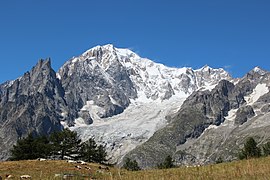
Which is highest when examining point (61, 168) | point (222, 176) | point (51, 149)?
point (51, 149)

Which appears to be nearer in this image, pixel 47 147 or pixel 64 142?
pixel 47 147

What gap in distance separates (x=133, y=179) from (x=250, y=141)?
13156 cm

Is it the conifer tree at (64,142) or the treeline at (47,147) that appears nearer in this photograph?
the treeline at (47,147)

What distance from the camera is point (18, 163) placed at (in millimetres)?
40812

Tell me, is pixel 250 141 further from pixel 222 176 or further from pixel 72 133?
pixel 222 176

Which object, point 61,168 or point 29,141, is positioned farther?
point 29,141

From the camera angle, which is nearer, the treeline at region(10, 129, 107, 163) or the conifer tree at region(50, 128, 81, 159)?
the treeline at region(10, 129, 107, 163)

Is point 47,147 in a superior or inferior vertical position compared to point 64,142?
inferior

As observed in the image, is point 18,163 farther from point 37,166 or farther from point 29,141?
point 29,141

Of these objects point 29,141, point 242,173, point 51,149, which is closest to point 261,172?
point 242,173

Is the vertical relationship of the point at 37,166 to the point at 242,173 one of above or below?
above


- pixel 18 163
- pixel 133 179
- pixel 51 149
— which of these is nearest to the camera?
Answer: pixel 133 179

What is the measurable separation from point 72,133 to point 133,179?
282 ft

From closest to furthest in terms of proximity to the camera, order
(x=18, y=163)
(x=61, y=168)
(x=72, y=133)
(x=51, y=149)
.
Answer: (x=61, y=168) → (x=18, y=163) → (x=51, y=149) → (x=72, y=133)
